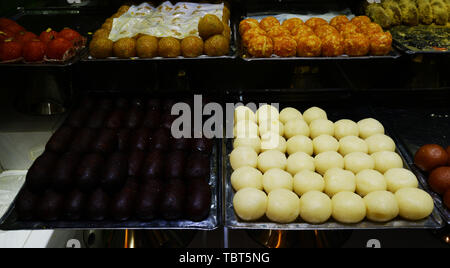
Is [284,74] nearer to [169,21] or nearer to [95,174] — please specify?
[169,21]

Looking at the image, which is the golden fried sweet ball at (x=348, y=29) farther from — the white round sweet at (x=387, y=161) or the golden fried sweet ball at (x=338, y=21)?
the white round sweet at (x=387, y=161)

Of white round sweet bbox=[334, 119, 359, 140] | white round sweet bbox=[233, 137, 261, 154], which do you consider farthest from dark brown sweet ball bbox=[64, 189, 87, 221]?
white round sweet bbox=[334, 119, 359, 140]

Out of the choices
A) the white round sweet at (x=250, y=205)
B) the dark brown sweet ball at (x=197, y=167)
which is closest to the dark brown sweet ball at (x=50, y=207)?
the dark brown sweet ball at (x=197, y=167)

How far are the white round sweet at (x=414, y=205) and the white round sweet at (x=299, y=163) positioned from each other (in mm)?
427

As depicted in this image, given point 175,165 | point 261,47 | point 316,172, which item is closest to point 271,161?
point 316,172

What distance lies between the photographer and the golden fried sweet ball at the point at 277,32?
2.08m

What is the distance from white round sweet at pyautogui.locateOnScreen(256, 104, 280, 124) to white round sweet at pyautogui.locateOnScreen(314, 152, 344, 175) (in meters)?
0.40

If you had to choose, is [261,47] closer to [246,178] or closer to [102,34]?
[246,178]

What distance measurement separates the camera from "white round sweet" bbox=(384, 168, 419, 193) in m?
1.58

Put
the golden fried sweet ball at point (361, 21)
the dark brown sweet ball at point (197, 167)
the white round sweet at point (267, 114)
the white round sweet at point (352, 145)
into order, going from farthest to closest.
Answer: the golden fried sweet ball at point (361, 21)
the white round sweet at point (267, 114)
the white round sweet at point (352, 145)
the dark brown sweet ball at point (197, 167)

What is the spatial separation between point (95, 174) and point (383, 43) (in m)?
1.77

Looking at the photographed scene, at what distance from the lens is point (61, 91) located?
235 cm

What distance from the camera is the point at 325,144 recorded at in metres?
1.79

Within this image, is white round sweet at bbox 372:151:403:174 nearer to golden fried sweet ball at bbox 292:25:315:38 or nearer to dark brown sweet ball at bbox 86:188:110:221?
golden fried sweet ball at bbox 292:25:315:38
